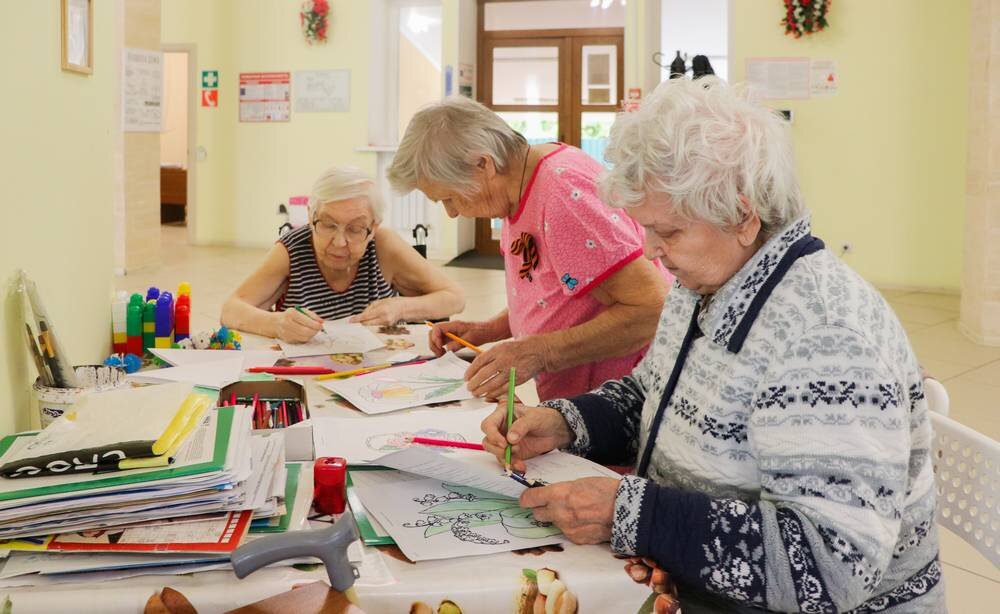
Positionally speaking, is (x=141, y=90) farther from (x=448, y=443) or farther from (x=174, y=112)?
(x=448, y=443)

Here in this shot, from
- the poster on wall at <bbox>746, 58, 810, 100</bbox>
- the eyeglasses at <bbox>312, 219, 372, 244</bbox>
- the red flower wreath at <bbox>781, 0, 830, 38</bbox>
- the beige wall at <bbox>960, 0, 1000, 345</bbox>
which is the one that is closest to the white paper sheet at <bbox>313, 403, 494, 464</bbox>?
the eyeglasses at <bbox>312, 219, 372, 244</bbox>

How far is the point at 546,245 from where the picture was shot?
221cm

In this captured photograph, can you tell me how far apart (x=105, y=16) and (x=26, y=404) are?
1052 mm

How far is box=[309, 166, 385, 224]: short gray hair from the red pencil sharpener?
1788mm

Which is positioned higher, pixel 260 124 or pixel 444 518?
pixel 260 124

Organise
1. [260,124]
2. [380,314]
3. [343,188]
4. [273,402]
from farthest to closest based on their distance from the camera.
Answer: [260,124] → [343,188] → [380,314] → [273,402]

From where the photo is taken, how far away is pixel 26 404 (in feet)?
5.74

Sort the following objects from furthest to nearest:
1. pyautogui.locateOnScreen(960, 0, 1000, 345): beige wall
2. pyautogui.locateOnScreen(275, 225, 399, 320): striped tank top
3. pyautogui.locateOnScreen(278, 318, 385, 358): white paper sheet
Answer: pyautogui.locateOnScreen(960, 0, 1000, 345): beige wall
pyautogui.locateOnScreen(275, 225, 399, 320): striped tank top
pyautogui.locateOnScreen(278, 318, 385, 358): white paper sheet

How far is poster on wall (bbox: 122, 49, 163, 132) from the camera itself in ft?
27.2

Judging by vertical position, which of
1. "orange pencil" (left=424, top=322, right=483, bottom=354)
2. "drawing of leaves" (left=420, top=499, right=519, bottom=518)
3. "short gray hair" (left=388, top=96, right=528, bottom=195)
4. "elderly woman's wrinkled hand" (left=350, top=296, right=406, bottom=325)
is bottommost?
"drawing of leaves" (left=420, top=499, right=519, bottom=518)

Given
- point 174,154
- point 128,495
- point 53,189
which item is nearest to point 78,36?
point 53,189

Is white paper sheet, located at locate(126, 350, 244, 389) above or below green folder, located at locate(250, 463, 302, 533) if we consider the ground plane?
above

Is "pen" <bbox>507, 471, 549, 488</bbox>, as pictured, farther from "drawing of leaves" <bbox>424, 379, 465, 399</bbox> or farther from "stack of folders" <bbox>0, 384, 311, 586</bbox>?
"drawing of leaves" <bbox>424, 379, 465, 399</bbox>

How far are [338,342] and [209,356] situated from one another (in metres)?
0.37
